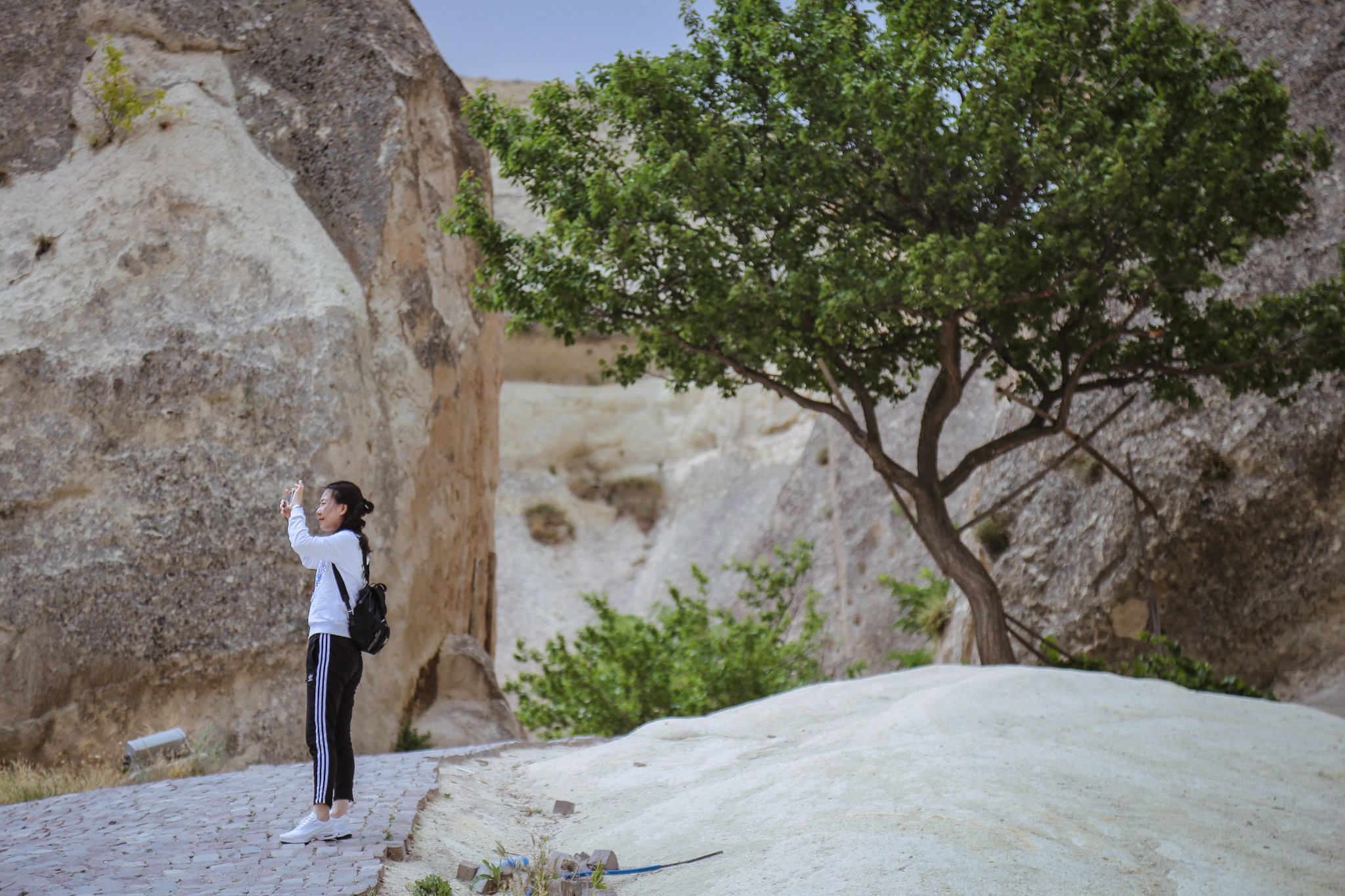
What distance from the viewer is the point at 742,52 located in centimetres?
1047

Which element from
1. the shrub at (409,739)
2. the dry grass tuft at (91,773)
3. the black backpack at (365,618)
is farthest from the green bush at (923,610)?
the black backpack at (365,618)

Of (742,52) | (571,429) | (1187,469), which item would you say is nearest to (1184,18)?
(1187,469)

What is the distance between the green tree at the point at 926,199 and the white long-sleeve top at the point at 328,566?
539cm

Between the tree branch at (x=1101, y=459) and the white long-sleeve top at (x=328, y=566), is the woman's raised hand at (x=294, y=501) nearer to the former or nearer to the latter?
the white long-sleeve top at (x=328, y=566)

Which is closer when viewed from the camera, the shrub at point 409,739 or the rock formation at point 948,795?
the rock formation at point 948,795

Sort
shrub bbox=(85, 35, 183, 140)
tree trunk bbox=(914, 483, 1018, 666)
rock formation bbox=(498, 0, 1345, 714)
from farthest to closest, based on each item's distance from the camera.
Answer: rock formation bbox=(498, 0, 1345, 714), tree trunk bbox=(914, 483, 1018, 666), shrub bbox=(85, 35, 183, 140)

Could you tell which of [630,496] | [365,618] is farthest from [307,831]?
[630,496]

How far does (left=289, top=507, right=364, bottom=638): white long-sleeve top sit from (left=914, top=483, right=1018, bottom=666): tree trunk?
7058mm

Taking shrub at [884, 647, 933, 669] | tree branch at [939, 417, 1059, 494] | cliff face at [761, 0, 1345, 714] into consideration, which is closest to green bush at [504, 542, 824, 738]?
shrub at [884, 647, 933, 669]

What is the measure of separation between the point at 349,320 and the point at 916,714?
6046mm

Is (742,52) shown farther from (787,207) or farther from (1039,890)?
(1039,890)

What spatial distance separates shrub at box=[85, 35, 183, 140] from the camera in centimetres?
1009

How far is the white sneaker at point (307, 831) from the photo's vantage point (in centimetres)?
470

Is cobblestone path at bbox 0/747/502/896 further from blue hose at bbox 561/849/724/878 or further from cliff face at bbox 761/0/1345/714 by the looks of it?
cliff face at bbox 761/0/1345/714
